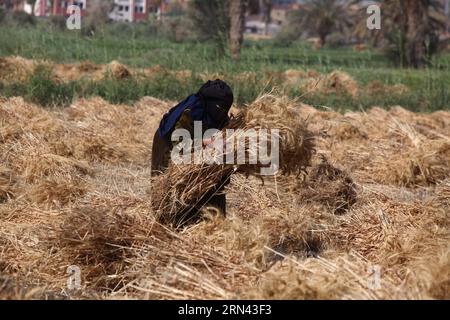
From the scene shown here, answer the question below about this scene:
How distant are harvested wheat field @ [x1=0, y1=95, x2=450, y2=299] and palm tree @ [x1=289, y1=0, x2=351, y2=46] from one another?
4423 cm

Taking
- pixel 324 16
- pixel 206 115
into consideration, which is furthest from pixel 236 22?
pixel 324 16

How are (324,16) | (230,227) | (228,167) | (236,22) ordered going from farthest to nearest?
(324,16), (236,22), (228,167), (230,227)

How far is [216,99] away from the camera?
5680 mm

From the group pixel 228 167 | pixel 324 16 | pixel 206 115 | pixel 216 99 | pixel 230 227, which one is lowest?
pixel 230 227

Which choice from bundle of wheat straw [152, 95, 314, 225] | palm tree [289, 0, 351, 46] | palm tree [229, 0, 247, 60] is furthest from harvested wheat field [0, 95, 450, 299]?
palm tree [289, 0, 351, 46]

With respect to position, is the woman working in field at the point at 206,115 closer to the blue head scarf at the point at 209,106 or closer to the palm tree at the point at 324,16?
the blue head scarf at the point at 209,106

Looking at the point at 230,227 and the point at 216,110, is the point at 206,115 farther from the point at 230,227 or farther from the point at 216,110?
the point at 230,227

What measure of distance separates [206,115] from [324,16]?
160 feet

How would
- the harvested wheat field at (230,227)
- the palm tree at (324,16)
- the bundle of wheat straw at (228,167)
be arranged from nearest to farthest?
the harvested wheat field at (230,227)
the bundle of wheat straw at (228,167)
the palm tree at (324,16)

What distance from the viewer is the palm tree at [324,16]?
2083 inches

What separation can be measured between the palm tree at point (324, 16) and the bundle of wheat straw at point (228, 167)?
157 ft

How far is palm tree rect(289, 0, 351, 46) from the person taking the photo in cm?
5291

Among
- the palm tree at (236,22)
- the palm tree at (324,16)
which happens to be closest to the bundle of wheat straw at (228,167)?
the palm tree at (236,22)
